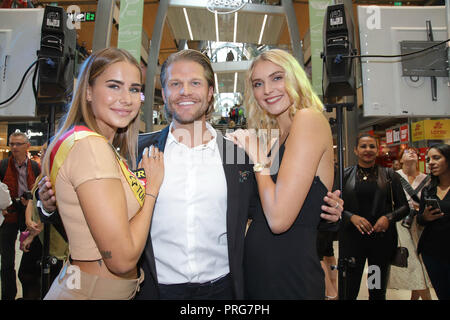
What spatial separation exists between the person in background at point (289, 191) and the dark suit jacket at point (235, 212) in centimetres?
5

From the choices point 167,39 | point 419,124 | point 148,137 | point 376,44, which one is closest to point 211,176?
point 148,137

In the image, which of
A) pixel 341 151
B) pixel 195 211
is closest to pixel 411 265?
pixel 341 151

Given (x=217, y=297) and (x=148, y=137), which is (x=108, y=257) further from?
(x=148, y=137)

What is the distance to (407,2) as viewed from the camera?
8.06 metres

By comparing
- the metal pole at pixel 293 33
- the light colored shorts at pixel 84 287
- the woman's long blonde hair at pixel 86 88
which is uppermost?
the metal pole at pixel 293 33

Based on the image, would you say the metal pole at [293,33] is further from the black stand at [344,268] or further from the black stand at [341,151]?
the black stand at [344,268]

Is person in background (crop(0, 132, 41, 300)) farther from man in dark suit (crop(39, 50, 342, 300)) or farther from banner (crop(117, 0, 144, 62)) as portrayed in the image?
man in dark suit (crop(39, 50, 342, 300))

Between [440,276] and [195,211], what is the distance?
8.23 feet

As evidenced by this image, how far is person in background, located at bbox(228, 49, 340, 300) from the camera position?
1.37 meters

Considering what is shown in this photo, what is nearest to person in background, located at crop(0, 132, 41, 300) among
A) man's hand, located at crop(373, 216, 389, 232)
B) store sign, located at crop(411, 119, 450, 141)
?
man's hand, located at crop(373, 216, 389, 232)

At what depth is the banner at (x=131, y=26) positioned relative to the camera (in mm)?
4730

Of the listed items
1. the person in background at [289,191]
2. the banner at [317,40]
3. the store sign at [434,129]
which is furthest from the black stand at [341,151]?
the store sign at [434,129]

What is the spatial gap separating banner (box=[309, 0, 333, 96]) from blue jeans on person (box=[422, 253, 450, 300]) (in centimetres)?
271
